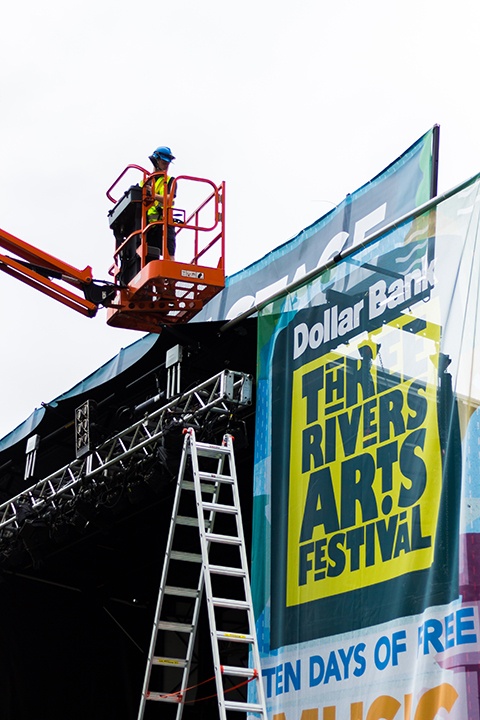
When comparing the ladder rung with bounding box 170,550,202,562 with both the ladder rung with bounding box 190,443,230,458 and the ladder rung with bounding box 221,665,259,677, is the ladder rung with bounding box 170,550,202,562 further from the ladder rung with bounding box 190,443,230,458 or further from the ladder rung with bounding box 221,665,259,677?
the ladder rung with bounding box 221,665,259,677

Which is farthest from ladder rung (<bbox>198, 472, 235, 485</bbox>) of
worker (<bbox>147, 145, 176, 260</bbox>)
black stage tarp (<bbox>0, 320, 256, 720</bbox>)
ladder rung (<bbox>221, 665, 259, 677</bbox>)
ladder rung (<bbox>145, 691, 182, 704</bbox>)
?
black stage tarp (<bbox>0, 320, 256, 720</bbox>)

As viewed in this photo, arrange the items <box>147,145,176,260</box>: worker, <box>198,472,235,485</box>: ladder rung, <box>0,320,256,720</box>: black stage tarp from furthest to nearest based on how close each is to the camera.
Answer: <box>0,320,256,720</box>: black stage tarp
<box>147,145,176,260</box>: worker
<box>198,472,235,485</box>: ladder rung

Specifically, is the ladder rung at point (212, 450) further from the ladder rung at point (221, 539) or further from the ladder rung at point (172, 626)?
the ladder rung at point (172, 626)

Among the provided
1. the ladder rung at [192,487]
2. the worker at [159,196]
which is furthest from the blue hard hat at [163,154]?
the ladder rung at [192,487]

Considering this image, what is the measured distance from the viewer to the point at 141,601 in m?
15.5

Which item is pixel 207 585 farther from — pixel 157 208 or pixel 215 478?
pixel 157 208

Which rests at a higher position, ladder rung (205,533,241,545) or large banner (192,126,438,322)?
large banner (192,126,438,322)

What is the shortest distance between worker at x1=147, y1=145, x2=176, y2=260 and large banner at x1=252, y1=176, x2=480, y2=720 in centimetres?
189

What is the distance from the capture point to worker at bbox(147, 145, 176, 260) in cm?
1052

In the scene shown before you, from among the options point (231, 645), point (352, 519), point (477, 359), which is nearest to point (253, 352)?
point (352, 519)

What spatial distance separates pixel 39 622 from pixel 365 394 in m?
8.88

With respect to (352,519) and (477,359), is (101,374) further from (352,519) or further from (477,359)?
(477,359)

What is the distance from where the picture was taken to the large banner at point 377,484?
6980 millimetres

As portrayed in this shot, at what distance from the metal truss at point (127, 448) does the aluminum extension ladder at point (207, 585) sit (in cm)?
45
